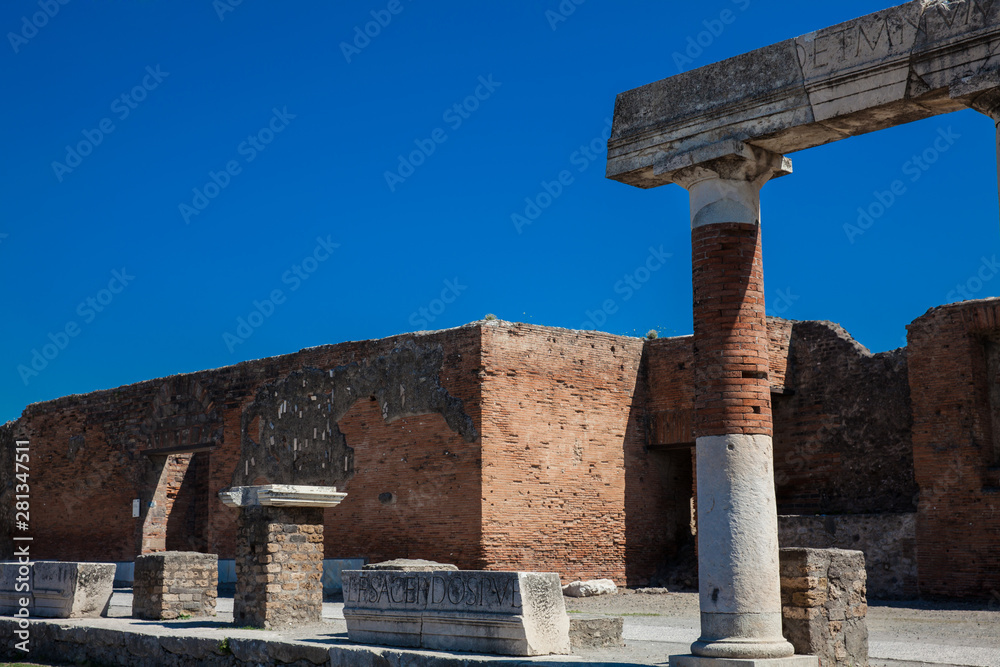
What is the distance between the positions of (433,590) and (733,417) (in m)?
2.65

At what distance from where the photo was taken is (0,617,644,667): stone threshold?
6.82m

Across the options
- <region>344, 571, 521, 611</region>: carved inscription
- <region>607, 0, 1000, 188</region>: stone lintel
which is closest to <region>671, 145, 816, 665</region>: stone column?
<region>607, 0, 1000, 188</region>: stone lintel

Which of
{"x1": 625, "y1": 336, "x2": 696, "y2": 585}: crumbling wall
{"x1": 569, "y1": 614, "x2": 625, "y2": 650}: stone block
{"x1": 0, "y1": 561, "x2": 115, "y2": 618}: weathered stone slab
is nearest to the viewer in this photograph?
{"x1": 569, "y1": 614, "x2": 625, "y2": 650}: stone block

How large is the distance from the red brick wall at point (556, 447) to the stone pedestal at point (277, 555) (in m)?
4.11

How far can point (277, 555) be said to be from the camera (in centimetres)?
926

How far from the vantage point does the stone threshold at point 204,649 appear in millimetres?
6820

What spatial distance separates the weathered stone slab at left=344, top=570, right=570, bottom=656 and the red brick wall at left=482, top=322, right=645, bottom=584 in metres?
5.49

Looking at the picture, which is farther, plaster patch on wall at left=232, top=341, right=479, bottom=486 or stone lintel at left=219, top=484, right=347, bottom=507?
plaster patch on wall at left=232, top=341, right=479, bottom=486

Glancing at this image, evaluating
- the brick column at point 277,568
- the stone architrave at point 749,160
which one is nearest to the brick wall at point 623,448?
the brick column at point 277,568

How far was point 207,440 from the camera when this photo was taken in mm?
17312

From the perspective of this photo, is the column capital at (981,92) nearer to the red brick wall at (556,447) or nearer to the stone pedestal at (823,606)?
the stone pedestal at (823,606)

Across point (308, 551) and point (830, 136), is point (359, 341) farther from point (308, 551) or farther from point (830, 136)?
point (830, 136)

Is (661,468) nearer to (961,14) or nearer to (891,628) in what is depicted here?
(891,628)

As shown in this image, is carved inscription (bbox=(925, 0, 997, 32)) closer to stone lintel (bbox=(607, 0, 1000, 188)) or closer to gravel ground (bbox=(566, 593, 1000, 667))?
stone lintel (bbox=(607, 0, 1000, 188))
